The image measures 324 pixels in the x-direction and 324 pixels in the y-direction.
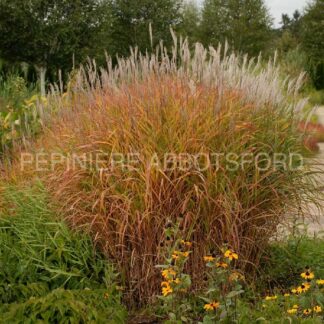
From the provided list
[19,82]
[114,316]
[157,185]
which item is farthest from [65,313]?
[19,82]

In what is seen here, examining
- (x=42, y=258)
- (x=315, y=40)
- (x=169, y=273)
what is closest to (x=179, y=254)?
(x=169, y=273)

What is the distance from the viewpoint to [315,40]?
28.4m

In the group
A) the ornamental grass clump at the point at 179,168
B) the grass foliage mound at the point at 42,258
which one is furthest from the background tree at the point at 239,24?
the grass foliage mound at the point at 42,258

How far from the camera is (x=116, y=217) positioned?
3.35 meters

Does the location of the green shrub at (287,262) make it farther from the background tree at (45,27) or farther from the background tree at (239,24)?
the background tree at (239,24)

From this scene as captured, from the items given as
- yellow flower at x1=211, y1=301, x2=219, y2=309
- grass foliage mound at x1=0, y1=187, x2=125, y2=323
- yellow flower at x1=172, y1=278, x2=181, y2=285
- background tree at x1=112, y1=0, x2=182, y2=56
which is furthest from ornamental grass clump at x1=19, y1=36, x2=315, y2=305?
background tree at x1=112, y1=0, x2=182, y2=56

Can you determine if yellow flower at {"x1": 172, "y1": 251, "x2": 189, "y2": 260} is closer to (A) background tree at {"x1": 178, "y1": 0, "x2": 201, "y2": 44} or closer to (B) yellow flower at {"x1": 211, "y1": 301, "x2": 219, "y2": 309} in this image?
(B) yellow flower at {"x1": 211, "y1": 301, "x2": 219, "y2": 309}

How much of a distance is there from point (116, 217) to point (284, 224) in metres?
1.09

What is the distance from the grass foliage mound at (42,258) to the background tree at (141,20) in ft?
58.1

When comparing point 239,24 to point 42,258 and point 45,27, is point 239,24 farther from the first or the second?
point 42,258

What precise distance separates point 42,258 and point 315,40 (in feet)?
88.3

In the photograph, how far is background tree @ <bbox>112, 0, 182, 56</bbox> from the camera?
2142 cm

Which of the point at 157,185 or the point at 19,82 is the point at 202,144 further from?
the point at 19,82

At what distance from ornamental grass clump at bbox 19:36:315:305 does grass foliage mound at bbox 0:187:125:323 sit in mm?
107
